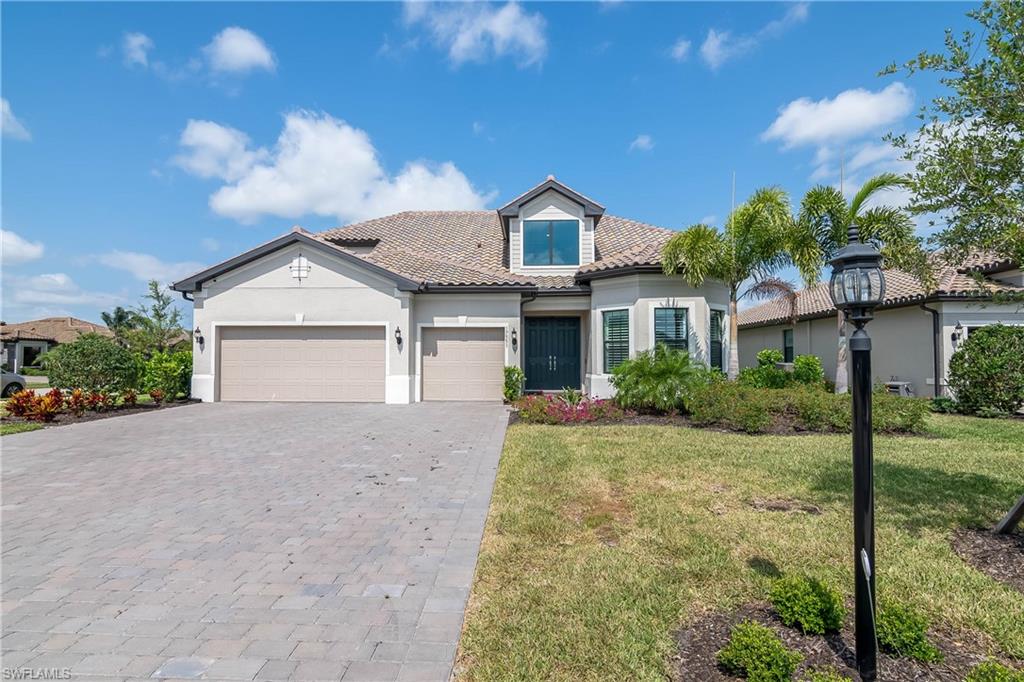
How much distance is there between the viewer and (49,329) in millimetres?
39375

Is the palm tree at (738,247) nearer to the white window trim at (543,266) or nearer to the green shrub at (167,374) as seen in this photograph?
the white window trim at (543,266)

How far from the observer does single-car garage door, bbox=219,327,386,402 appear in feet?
49.0

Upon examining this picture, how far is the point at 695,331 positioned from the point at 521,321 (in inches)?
214

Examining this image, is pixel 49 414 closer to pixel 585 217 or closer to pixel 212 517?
pixel 212 517

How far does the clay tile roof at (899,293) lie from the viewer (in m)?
4.76

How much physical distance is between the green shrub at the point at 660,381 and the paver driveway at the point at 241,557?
466cm

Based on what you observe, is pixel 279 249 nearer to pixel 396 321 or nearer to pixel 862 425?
pixel 396 321

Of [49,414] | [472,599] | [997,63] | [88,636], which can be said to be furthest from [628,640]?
[49,414]

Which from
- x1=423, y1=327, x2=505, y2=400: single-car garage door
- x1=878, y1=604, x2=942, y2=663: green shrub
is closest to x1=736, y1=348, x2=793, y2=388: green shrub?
x1=423, y1=327, x2=505, y2=400: single-car garage door

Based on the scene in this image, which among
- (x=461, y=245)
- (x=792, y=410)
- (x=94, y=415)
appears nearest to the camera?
(x=792, y=410)

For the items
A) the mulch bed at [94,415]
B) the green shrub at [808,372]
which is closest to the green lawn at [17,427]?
the mulch bed at [94,415]

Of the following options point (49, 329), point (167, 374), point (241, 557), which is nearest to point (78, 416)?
point (167, 374)

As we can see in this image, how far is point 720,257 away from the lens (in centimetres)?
1270

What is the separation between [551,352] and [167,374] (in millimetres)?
12155
